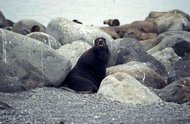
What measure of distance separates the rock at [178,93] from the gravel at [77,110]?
45 cm

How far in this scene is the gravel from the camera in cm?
630

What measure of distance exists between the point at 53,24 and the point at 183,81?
5.99 m

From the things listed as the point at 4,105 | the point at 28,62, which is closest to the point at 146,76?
the point at 28,62

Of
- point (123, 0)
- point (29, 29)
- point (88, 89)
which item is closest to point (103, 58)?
point (88, 89)

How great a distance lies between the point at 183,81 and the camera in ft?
29.2

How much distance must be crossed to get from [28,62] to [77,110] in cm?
228

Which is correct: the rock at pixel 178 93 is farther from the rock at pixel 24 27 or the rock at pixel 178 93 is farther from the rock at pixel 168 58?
the rock at pixel 24 27

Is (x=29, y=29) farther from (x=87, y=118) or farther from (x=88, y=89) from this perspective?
(x=87, y=118)

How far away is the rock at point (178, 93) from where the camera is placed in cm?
851

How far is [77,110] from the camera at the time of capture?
7.20 meters

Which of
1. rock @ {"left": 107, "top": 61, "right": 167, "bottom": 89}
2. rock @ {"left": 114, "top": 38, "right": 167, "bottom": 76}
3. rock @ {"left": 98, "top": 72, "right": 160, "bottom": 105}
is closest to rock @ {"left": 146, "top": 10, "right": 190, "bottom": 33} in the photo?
rock @ {"left": 114, "top": 38, "right": 167, "bottom": 76}

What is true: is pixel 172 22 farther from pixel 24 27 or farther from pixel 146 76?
pixel 146 76

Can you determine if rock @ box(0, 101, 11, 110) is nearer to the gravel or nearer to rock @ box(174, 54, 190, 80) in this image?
the gravel

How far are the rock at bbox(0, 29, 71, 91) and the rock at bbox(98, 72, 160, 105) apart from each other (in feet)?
4.10
